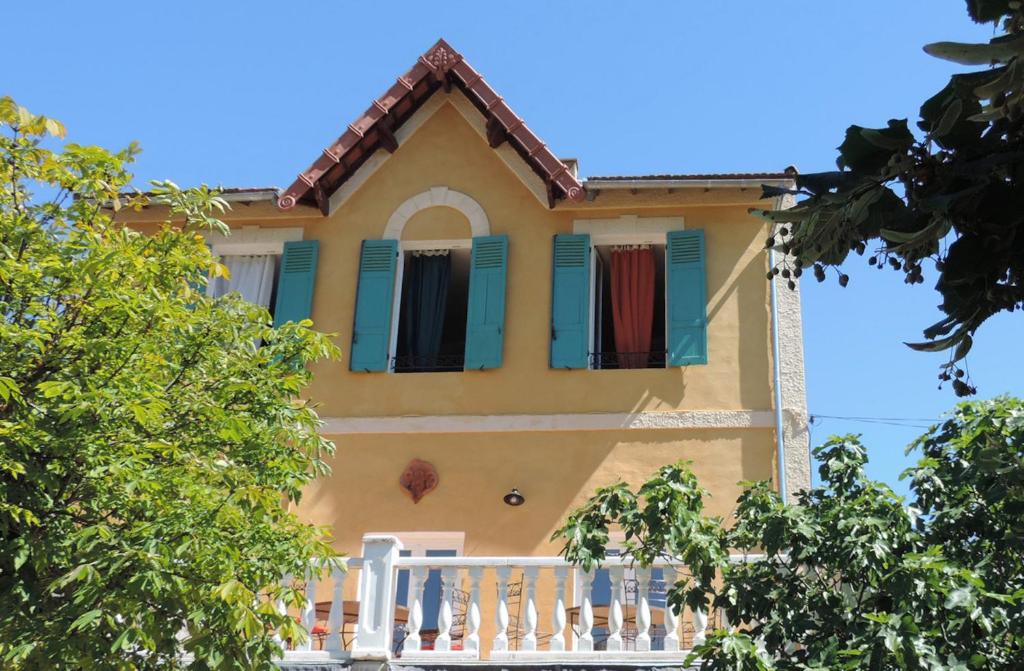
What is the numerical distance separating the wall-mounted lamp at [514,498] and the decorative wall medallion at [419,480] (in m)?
0.79

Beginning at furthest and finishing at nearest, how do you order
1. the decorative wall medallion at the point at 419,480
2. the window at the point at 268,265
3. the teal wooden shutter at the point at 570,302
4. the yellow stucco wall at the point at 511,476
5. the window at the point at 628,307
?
the window at the point at 268,265 → the window at the point at 628,307 → the teal wooden shutter at the point at 570,302 → the decorative wall medallion at the point at 419,480 → the yellow stucco wall at the point at 511,476

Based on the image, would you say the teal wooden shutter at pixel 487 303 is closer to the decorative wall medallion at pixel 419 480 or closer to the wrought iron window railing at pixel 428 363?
the wrought iron window railing at pixel 428 363

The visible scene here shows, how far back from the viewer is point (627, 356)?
13406 millimetres

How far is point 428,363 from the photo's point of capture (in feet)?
44.8

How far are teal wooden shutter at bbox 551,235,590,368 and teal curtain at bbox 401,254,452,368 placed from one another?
1.40 m

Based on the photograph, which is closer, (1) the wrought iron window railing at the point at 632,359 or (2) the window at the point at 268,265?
(1) the wrought iron window railing at the point at 632,359

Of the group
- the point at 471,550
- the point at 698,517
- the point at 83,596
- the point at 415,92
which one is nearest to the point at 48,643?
the point at 83,596

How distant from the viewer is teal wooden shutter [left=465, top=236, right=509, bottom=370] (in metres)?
13.2

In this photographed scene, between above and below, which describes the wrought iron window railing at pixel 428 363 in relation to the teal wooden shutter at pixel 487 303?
below

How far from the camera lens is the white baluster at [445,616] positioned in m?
9.55

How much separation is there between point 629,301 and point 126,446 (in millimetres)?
7417

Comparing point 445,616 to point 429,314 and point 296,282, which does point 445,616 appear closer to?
point 429,314

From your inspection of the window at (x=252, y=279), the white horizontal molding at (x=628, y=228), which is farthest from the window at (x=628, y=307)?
the window at (x=252, y=279)

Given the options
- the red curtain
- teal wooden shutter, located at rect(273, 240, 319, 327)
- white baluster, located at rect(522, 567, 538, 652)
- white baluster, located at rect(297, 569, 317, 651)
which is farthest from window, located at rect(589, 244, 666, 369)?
white baluster, located at rect(297, 569, 317, 651)
